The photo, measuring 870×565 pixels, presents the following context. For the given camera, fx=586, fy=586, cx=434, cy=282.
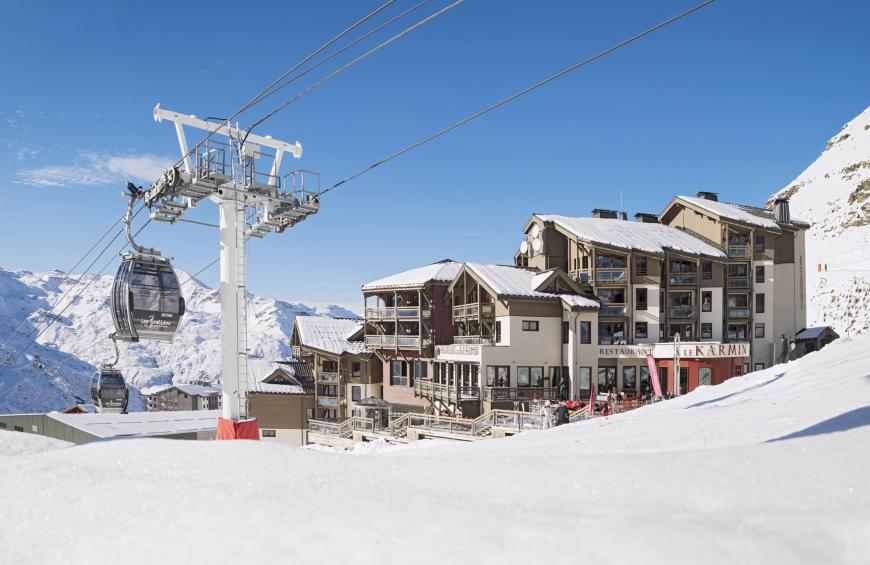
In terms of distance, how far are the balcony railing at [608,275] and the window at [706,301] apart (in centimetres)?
723

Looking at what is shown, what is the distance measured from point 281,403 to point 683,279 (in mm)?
31309

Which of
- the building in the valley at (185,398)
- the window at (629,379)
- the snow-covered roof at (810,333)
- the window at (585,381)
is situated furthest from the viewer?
A: the building in the valley at (185,398)

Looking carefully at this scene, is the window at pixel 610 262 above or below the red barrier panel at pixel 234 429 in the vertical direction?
above

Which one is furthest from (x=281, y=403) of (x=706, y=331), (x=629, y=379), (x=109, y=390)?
(x=706, y=331)

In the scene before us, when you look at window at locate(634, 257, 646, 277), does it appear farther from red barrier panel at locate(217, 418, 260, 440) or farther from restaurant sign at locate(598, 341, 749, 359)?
red barrier panel at locate(217, 418, 260, 440)

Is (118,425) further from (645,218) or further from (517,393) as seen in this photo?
(645,218)

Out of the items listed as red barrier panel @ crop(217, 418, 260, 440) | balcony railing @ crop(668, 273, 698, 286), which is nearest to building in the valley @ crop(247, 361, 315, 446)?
balcony railing @ crop(668, 273, 698, 286)

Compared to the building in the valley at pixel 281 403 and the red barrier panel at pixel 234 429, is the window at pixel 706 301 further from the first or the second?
the red barrier panel at pixel 234 429

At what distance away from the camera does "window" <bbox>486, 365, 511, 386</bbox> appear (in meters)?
32.7

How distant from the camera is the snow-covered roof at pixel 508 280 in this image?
3409cm

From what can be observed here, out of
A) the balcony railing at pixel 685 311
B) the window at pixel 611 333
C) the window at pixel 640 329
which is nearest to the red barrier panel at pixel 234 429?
the window at pixel 611 333

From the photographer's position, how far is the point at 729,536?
3176 mm

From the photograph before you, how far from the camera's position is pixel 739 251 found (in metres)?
42.8

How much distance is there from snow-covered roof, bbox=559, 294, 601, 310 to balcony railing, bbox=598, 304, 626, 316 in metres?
2.85
